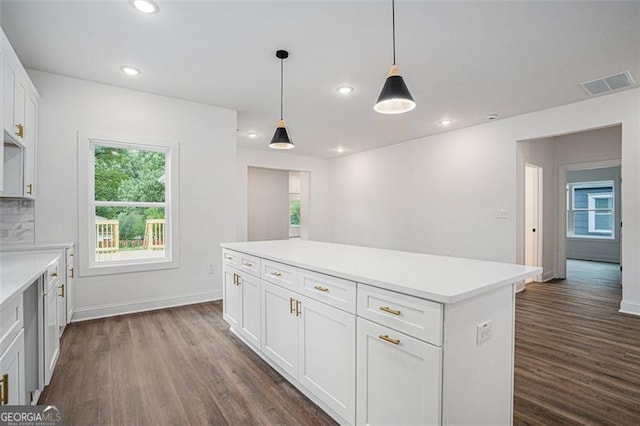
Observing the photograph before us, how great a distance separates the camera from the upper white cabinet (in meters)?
2.35

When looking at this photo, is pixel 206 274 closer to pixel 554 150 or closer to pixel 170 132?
pixel 170 132

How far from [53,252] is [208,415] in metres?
2.25

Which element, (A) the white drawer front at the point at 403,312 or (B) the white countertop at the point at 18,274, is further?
(B) the white countertop at the point at 18,274

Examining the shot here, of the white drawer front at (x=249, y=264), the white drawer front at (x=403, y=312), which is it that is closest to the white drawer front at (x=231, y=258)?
the white drawer front at (x=249, y=264)

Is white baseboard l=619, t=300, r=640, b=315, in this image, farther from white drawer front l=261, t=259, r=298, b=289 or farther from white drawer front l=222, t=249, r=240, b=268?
white drawer front l=222, t=249, r=240, b=268

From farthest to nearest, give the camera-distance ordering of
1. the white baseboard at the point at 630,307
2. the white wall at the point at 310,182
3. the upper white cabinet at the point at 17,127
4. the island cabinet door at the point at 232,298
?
the white wall at the point at 310,182, the white baseboard at the point at 630,307, the island cabinet door at the point at 232,298, the upper white cabinet at the point at 17,127

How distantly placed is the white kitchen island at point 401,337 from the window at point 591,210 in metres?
8.60

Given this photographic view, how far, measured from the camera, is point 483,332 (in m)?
1.46

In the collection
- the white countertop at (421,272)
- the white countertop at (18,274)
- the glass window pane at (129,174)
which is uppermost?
the glass window pane at (129,174)

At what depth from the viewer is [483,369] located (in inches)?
58.3

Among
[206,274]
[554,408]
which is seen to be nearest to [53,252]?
[206,274]

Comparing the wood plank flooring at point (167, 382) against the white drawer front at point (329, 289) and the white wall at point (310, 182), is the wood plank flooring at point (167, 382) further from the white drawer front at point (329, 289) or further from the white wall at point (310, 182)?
the white wall at point (310, 182)

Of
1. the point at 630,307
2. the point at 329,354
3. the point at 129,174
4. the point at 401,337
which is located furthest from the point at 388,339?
the point at 630,307

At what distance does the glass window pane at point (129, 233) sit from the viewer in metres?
3.81
